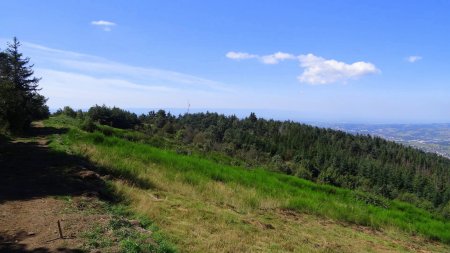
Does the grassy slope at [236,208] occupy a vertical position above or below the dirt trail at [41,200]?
below

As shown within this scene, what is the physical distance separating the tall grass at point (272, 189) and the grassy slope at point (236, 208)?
4 cm

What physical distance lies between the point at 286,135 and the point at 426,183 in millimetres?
34975

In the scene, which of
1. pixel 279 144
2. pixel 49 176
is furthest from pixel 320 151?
pixel 49 176

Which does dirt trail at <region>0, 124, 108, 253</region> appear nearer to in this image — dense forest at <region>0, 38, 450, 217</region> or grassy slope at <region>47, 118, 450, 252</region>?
grassy slope at <region>47, 118, 450, 252</region>

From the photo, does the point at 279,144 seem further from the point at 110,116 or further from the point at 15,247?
the point at 15,247

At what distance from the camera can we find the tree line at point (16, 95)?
22.4m

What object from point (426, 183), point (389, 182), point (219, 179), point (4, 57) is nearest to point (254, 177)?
point (219, 179)

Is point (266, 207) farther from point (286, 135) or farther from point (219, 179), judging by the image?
point (286, 135)

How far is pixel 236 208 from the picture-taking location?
1216cm

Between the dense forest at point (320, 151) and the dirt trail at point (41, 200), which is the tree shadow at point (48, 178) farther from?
the dense forest at point (320, 151)

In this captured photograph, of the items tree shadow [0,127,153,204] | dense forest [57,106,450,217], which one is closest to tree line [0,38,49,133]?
tree shadow [0,127,153,204]

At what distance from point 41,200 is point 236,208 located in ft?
18.6

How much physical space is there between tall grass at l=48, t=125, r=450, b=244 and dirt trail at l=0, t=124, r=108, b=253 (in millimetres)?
2111

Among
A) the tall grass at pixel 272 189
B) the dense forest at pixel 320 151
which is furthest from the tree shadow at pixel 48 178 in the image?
the dense forest at pixel 320 151
